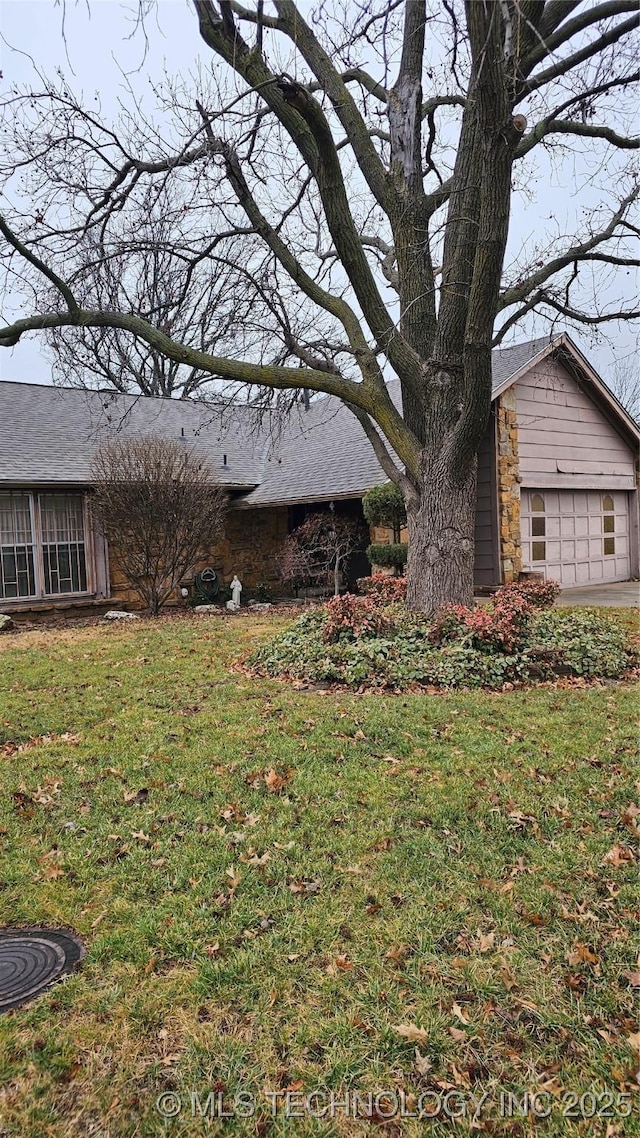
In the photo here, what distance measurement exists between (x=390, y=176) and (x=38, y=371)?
77.1ft

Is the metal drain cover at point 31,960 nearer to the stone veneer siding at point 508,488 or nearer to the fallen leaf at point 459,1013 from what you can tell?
the fallen leaf at point 459,1013

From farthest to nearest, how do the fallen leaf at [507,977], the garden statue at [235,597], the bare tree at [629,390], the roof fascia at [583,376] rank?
1. the bare tree at [629,390]
2. the garden statue at [235,597]
3. the roof fascia at [583,376]
4. the fallen leaf at [507,977]

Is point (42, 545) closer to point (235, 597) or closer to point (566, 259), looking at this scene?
point (235, 597)

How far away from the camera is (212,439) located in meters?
16.5

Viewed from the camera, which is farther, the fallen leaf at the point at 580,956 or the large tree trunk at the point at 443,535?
the large tree trunk at the point at 443,535

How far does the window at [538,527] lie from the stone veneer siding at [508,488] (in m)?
0.75

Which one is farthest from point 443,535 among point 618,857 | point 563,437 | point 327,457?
point 327,457

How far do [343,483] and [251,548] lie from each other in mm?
3418

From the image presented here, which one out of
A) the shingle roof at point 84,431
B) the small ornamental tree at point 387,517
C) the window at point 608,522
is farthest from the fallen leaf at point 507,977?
the window at point 608,522

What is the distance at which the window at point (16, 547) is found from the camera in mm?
12055

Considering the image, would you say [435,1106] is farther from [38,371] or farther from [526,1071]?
[38,371]

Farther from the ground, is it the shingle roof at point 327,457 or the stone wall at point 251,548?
the shingle roof at point 327,457

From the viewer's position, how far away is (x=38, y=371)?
1073 inches

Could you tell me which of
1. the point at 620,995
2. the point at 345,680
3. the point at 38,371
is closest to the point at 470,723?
the point at 345,680
